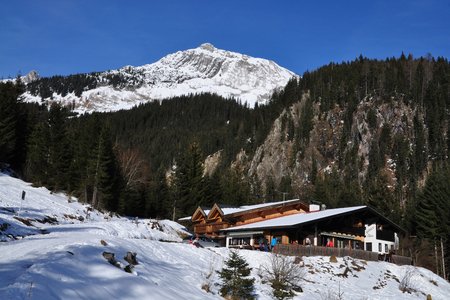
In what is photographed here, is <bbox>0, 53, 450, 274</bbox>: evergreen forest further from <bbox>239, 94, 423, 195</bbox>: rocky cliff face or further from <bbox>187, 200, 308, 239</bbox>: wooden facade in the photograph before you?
<bbox>187, 200, 308, 239</bbox>: wooden facade

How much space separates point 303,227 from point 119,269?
1116 inches

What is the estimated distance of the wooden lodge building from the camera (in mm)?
42094

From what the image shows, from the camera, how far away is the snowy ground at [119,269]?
1273 centimetres

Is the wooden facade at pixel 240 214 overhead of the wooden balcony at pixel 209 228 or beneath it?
overhead

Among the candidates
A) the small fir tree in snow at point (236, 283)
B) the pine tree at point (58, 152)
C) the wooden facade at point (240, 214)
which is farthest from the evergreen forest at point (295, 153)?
the small fir tree in snow at point (236, 283)

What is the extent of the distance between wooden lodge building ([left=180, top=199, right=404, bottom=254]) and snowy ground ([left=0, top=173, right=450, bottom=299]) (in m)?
6.49

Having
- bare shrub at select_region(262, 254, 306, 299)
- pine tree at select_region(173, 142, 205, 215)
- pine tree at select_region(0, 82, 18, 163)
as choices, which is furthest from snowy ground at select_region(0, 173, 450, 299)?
pine tree at select_region(173, 142, 205, 215)

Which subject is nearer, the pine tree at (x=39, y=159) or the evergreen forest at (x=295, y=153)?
the pine tree at (x=39, y=159)

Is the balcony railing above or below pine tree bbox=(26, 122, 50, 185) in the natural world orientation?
below

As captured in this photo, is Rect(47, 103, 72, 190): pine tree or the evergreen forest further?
the evergreen forest

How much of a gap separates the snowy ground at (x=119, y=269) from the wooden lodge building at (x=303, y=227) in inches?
255

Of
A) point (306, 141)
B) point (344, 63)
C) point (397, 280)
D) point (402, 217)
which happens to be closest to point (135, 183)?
point (402, 217)

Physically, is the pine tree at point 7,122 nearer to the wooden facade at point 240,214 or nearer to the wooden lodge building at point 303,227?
the wooden facade at point 240,214

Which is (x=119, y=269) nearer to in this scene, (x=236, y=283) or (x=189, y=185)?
(x=236, y=283)
